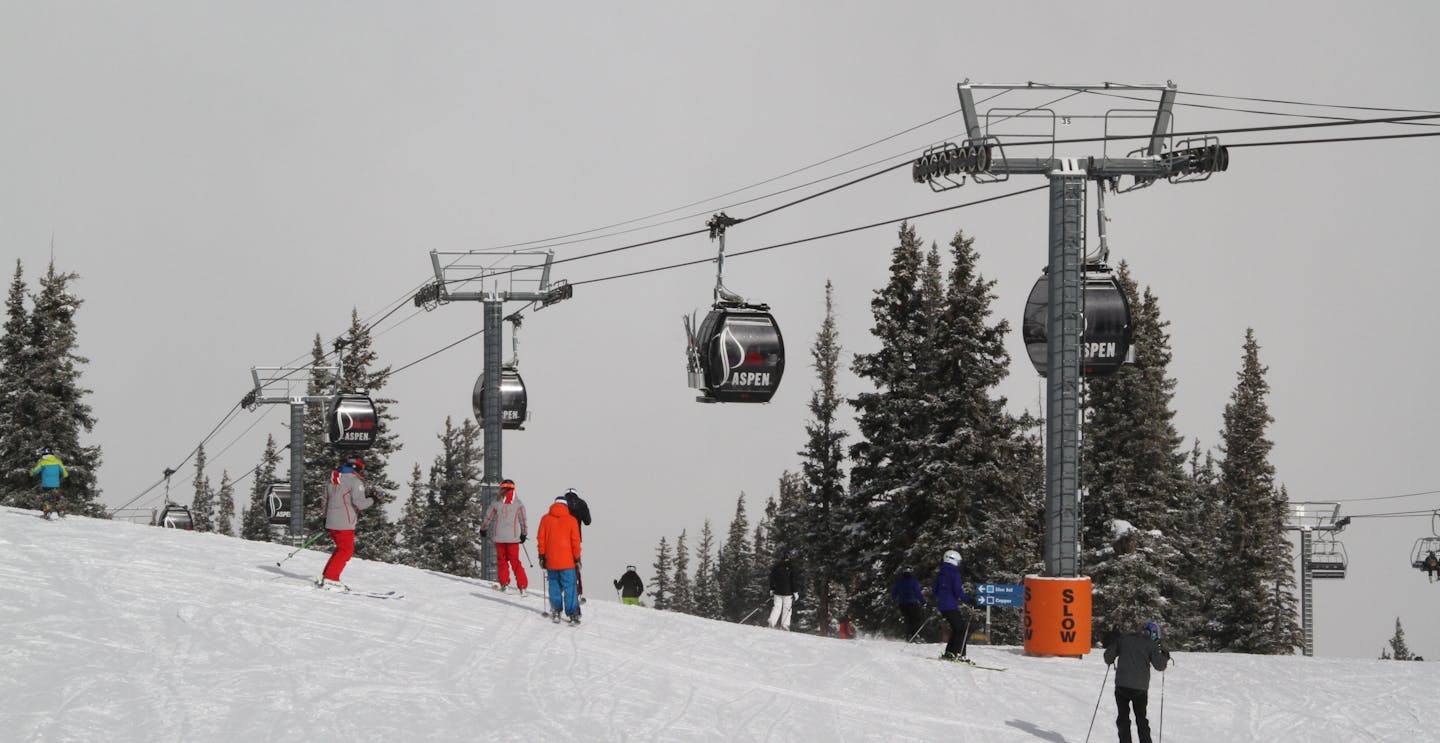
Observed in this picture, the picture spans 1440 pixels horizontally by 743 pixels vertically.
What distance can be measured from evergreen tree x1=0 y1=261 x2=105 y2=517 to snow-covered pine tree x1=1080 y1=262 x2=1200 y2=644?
45.5 metres

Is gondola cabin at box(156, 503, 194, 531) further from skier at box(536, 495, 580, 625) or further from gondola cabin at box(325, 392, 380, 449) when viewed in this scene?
skier at box(536, 495, 580, 625)

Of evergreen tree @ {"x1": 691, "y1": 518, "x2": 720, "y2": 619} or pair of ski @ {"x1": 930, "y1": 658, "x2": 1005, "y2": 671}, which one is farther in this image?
evergreen tree @ {"x1": 691, "y1": 518, "x2": 720, "y2": 619}

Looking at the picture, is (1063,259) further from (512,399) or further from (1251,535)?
(1251,535)

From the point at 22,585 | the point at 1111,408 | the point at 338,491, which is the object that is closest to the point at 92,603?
the point at 22,585

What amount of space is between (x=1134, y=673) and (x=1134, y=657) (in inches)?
7.0

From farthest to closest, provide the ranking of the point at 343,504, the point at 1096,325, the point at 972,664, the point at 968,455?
1. the point at 968,455
2. the point at 1096,325
3. the point at 343,504
4. the point at 972,664

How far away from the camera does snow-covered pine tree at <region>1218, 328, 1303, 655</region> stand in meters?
60.5

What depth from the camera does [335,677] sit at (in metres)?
15.5

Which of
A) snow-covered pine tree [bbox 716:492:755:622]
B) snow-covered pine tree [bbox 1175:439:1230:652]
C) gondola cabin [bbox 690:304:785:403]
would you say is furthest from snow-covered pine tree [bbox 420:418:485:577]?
gondola cabin [bbox 690:304:785:403]

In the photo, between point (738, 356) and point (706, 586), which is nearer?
point (738, 356)

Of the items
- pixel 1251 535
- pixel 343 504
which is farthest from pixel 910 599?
pixel 1251 535

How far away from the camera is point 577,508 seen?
20.7 m

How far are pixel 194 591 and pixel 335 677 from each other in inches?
200

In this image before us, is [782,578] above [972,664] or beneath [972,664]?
above
